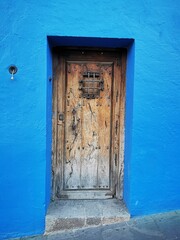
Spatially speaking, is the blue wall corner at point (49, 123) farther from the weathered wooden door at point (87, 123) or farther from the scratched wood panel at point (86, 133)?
the scratched wood panel at point (86, 133)

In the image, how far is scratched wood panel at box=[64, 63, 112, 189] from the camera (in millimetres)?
3217

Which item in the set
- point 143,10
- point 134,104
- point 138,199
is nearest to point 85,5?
point 143,10

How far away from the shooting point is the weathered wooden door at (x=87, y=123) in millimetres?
3201

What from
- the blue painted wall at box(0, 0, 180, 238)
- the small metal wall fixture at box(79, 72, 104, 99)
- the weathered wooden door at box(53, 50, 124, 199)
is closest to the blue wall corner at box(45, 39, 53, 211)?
the blue painted wall at box(0, 0, 180, 238)

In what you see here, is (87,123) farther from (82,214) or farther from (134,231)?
(134,231)

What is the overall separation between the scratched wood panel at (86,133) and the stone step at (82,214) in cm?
29

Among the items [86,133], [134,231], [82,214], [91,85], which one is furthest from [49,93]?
[134,231]

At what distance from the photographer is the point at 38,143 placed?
278 centimetres

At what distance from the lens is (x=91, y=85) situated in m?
3.21

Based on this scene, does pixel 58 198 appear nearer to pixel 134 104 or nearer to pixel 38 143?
pixel 38 143

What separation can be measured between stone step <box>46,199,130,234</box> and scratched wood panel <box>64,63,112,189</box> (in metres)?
0.29

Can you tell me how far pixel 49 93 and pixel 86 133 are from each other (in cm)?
72

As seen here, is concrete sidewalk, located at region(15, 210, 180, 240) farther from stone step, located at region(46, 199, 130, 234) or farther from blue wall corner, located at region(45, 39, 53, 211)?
blue wall corner, located at region(45, 39, 53, 211)

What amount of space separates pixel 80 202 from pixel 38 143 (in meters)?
1.02
